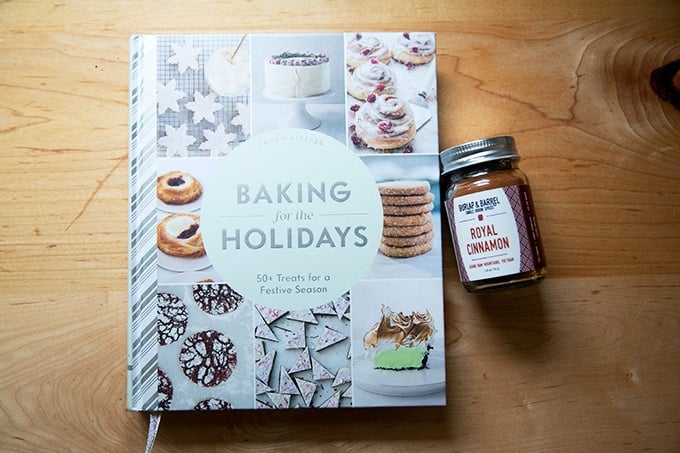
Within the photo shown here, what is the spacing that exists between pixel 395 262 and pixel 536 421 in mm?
301

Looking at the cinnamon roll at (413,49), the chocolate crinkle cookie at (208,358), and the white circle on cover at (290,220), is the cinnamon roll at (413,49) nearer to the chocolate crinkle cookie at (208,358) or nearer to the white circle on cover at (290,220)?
the white circle on cover at (290,220)

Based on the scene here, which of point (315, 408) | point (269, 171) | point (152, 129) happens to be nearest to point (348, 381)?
point (315, 408)

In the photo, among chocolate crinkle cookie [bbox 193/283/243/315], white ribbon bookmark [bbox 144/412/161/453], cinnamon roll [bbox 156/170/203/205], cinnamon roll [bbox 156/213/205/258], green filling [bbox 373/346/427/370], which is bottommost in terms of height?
white ribbon bookmark [bbox 144/412/161/453]

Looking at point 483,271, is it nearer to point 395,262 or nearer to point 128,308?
point 395,262

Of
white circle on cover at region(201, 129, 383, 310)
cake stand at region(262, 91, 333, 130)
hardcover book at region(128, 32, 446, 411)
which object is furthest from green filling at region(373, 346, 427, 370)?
cake stand at region(262, 91, 333, 130)

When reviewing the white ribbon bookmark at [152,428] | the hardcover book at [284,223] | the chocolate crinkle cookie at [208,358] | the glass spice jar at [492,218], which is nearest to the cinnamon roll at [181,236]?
the hardcover book at [284,223]

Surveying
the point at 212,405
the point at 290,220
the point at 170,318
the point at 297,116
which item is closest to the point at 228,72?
the point at 297,116

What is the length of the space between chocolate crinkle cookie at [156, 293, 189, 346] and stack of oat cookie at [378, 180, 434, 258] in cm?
29

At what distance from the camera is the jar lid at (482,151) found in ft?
2.65

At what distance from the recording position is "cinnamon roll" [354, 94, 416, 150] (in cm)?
84

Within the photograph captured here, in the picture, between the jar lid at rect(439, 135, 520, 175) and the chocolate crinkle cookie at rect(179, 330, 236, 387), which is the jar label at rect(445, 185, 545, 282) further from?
the chocolate crinkle cookie at rect(179, 330, 236, 387)

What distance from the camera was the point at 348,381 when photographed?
0.82 m

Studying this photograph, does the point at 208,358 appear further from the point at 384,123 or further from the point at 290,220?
the point at 384,123

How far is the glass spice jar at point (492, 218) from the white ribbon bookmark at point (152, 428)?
0.46 meters
